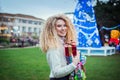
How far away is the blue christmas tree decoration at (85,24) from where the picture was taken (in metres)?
9.06

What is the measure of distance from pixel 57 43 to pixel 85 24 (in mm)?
7567

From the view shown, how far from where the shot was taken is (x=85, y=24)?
9141 millimetres

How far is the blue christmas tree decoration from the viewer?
29.7 feet

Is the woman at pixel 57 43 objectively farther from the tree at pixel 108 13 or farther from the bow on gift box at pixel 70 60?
the tree at pixel 108 13

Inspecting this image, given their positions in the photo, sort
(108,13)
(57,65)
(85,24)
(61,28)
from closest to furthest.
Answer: (57,65)
(61,28)
(85,24)
(108,13)

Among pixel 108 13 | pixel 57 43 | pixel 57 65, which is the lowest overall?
pixel 57 65

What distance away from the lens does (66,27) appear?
68.6 inches

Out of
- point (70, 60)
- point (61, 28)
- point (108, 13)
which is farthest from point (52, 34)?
point (108, 13)

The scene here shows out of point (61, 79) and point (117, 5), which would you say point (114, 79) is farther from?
point (117, 5)

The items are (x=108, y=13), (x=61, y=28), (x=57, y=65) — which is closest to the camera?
(x=57, y=65)

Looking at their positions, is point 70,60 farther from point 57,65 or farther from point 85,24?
point 85,24

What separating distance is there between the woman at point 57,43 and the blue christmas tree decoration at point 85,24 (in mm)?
7368

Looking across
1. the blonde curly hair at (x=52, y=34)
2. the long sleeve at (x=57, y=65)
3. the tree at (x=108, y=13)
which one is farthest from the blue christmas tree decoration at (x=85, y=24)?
the long sleeve at (x=57, y=65)

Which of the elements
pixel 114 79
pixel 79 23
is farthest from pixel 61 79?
pixel 79 23
